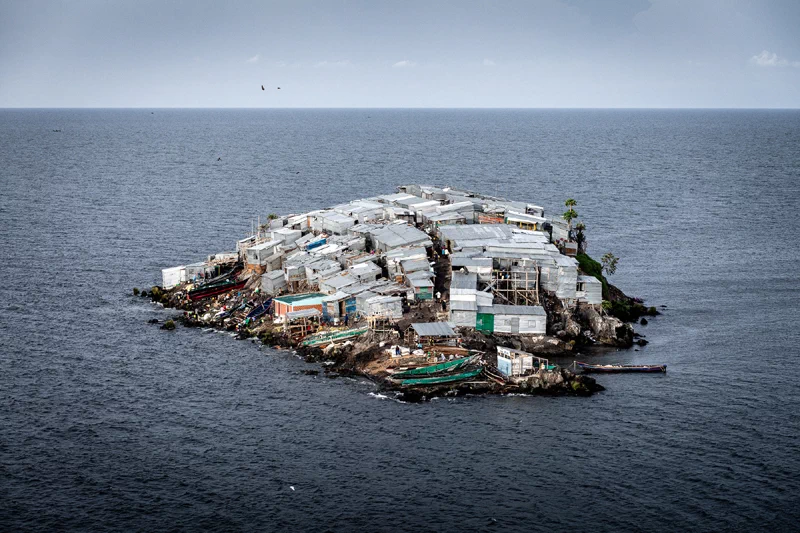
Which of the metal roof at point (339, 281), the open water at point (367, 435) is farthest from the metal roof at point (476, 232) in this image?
the open water at point (367, 435)

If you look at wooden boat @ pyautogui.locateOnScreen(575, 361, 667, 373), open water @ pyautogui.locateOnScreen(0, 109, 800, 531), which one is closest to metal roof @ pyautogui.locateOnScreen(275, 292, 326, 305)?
open water @ pyautogui.locateOnScreen(0, 109, 800, 531)

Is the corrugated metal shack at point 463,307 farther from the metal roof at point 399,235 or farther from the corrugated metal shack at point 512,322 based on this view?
the metal roof at point 399,235

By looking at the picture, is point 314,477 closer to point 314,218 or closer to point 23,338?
point 23,338

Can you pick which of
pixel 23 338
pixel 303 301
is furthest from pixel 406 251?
pixel 23 338

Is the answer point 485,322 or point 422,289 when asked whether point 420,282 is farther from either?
point 485,322

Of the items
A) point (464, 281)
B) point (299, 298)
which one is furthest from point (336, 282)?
point (464, 281)

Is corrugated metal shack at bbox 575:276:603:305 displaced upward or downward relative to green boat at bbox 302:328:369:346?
upward

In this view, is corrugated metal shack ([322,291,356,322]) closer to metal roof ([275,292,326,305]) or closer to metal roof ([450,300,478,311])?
metal roof ([275,292,326,305])
